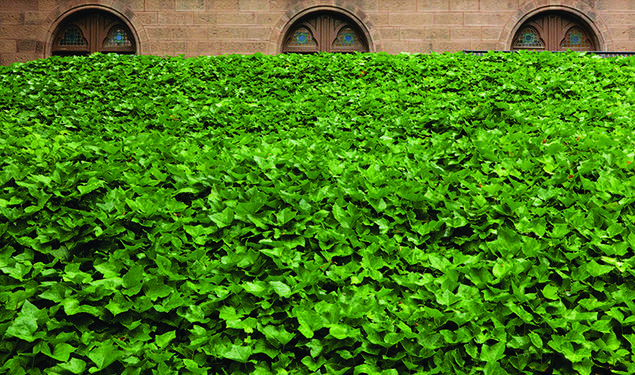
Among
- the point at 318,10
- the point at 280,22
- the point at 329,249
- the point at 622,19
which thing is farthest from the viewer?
the point at 318,10

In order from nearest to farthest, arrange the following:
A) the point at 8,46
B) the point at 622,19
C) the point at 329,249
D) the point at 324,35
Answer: the point at 329,249
the point at 8,46
the point at 622,19
the point at 324,35

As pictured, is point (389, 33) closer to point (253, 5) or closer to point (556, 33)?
point (253, 5)

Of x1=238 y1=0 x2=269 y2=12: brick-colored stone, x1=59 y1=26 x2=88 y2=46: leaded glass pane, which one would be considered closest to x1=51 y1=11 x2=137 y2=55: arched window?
x1=59 y1=26 x2=88 y2=46: leaded glass pane

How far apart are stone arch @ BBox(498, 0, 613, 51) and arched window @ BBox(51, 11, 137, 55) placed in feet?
35.4

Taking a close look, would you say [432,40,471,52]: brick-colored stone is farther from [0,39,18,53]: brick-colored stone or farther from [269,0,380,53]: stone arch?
[0,39,18,53]: brick-colored stone

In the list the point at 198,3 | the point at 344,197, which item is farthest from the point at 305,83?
the point at 198,3

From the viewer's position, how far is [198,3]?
12172 mm

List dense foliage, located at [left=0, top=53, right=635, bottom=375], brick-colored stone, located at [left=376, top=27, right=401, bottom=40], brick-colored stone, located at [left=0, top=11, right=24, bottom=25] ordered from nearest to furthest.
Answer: dense foliage, located at [left=0, top=53, right=635, bottom=375], brick-colored stone, located at [left=0, top=11, right=24, bottom=25], brick-colored stone, located at [left=376, top=27, right=401, bottom=40]

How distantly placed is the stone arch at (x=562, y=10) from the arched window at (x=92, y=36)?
10.8 m

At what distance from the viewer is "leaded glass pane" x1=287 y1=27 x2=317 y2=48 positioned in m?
12.8

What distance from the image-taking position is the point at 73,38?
41.7 ft

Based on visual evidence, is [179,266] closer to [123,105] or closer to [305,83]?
[123,105]

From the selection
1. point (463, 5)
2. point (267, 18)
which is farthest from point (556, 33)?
point (267, 18)

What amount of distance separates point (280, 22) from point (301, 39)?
82 cm
